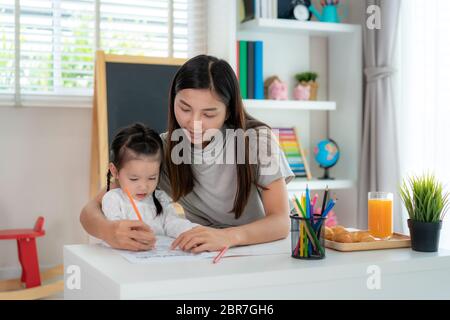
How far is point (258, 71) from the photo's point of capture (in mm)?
3250

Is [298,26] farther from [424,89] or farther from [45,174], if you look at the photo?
[45,174]

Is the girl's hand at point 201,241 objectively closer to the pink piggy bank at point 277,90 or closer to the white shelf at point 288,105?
the white shelf at point 288,105

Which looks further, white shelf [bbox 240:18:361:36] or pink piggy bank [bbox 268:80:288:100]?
pink piggy bank [bbox 268:80:288:100]

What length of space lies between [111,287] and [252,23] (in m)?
2.43

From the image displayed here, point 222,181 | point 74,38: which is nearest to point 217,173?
point 222,181

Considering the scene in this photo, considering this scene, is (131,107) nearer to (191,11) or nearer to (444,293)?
(191,11)

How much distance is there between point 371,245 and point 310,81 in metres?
2.27

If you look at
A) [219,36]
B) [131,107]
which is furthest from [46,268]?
[219,36]

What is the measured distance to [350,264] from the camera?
115 centimetres

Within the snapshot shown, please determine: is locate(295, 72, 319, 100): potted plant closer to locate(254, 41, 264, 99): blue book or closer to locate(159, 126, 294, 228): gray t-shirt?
locate(254, 41, 264, 99): blue book

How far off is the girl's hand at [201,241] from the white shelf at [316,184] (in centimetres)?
193

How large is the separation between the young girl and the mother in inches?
2.4

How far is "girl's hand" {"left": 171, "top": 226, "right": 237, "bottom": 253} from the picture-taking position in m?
1.24

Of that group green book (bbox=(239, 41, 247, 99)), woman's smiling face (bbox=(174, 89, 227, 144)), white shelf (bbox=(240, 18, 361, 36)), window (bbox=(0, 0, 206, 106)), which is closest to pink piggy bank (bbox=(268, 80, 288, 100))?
green book (bbox=(239, 41, 247, 99))
